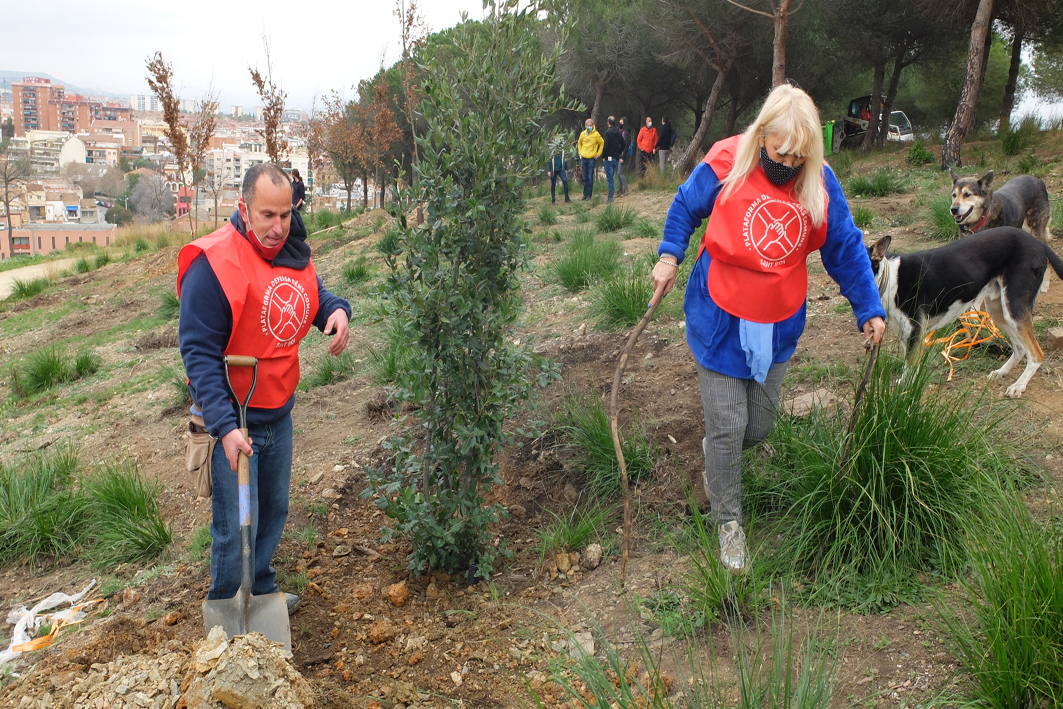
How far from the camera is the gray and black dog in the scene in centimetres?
587

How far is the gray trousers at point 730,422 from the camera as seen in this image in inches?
118

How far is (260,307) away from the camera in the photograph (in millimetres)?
2682

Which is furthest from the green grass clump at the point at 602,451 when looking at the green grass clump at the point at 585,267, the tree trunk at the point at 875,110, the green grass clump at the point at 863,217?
the tree trunk at the point at 875,110

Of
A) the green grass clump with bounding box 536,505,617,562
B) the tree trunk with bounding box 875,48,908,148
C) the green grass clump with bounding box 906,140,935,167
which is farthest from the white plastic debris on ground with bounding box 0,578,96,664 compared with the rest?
the tree trunk with bounding box 875,48,908,148

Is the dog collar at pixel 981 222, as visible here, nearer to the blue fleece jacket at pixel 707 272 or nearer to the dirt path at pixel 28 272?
the blue fleece jacket at pixel 707 272

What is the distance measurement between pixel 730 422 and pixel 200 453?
208cm

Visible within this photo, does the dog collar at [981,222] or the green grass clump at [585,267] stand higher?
the dog collar at [981,222]

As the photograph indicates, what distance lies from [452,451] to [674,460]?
1.34 metres

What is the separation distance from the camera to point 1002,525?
2.40 m

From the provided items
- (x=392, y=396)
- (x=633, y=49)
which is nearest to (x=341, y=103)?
(x=633, y=49)

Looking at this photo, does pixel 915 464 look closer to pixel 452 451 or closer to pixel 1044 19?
pixel 452 451

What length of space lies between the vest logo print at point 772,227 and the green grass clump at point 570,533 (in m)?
1.52

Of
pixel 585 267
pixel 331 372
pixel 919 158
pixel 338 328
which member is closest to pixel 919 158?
pixel 919 158

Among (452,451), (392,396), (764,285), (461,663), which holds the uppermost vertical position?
(764,285)
